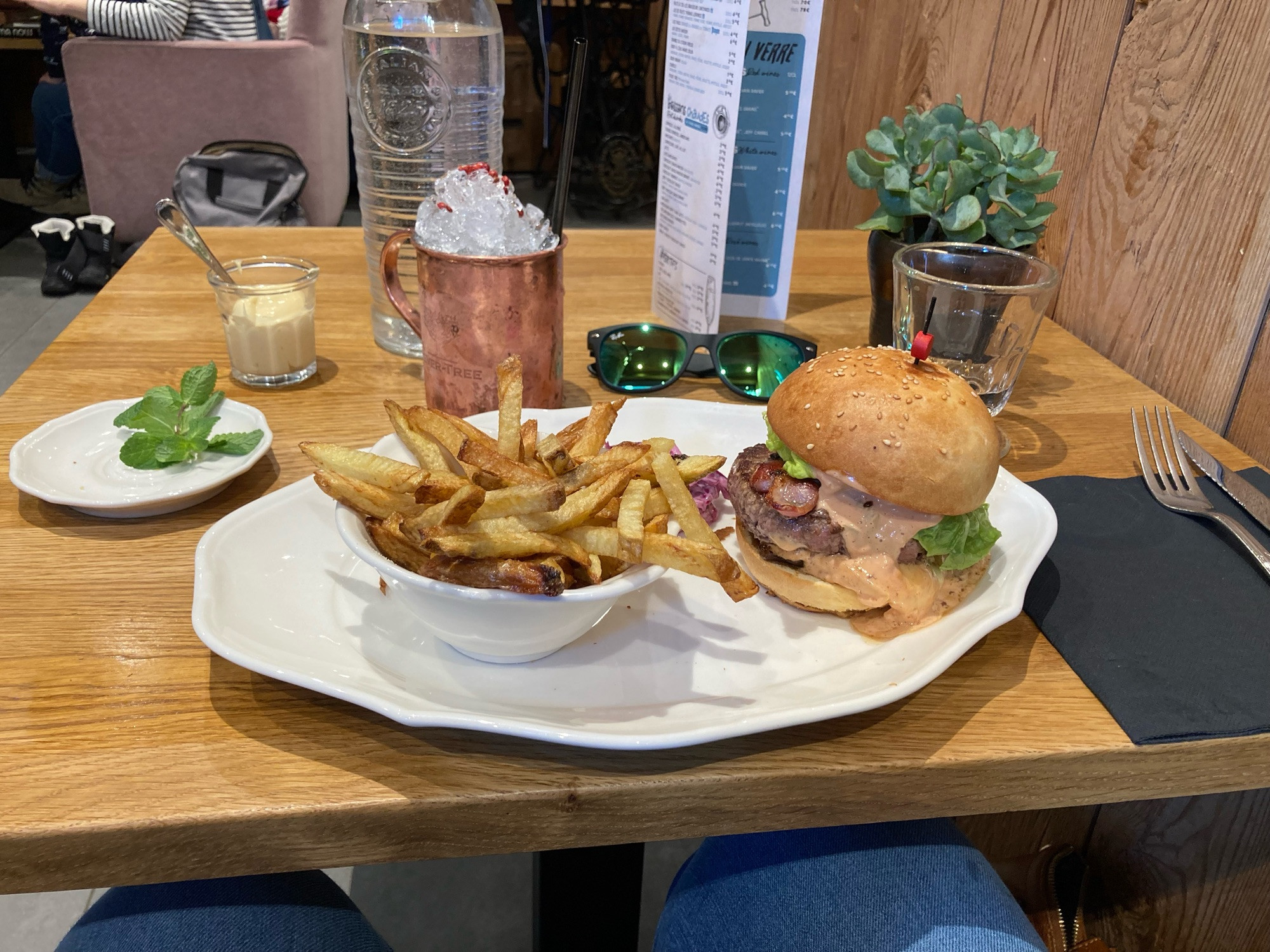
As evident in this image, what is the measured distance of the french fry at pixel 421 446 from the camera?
0.91 metres

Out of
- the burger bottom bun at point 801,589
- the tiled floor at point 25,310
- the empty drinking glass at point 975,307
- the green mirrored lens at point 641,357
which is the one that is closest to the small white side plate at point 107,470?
the green mirrored lens at point 641,357

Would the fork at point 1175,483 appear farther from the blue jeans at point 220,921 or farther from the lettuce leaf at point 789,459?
the blue jeans at point 220,921

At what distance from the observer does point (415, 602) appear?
84 cm

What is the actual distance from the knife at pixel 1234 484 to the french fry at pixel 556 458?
914 millimetres

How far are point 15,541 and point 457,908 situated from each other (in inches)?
50.3

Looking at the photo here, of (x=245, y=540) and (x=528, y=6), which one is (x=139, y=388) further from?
(x=528, y=6)

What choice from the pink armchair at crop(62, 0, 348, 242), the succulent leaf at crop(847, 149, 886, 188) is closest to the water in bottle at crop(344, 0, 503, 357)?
the succulent leaf at crop(847, 149, 886, 188)

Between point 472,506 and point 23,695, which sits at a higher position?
point 472,506

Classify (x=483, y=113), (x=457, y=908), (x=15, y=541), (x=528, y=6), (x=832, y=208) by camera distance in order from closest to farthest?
(x=15, y=541) → (x=483, y=113) → (x=457, y=908) → (x=832, y=208) → (x=528, y=6)

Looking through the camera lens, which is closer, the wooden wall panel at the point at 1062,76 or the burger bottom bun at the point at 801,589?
the burger bottom bun at the point at 801,589

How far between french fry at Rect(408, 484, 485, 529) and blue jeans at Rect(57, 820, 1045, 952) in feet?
1.69

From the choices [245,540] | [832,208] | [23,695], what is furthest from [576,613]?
[832,208]

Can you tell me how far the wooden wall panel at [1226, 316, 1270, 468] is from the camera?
1.40 metres

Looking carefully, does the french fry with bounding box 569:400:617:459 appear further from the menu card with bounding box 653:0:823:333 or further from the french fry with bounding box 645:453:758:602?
the menu card with bounding box 653:0:823:333
